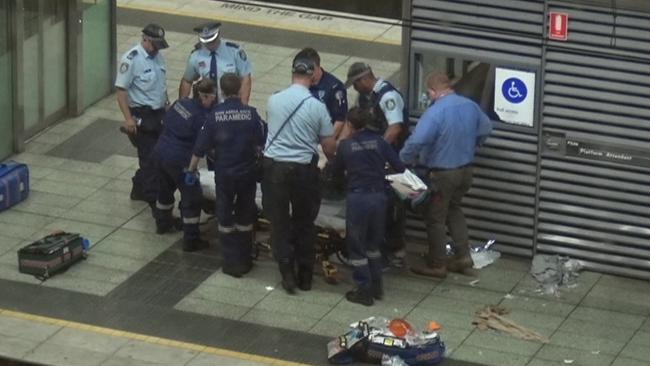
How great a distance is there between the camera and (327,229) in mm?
17391

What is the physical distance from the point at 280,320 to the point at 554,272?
2.52 m

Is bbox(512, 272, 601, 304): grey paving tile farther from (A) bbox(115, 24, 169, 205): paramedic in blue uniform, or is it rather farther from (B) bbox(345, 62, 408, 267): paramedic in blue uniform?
(A) bbox(115, 24, 169, 205): paramedic in blue uniform

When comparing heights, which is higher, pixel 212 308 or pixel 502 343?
pixel 212 308

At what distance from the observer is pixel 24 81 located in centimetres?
2002

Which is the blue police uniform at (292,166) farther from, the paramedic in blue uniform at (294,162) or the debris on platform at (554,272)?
the debris on platform at (554,272)

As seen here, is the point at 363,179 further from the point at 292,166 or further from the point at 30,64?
the point at 30,64

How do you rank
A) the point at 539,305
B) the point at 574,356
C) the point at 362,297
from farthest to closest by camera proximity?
the point at 539,305
the point at 362,297
the point at 574,356

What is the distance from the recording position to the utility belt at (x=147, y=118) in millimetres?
18594

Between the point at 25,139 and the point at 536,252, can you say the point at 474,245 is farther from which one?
the point at 25,139

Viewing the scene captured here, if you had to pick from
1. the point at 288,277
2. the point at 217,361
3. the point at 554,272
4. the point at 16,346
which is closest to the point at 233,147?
the point at 288,277

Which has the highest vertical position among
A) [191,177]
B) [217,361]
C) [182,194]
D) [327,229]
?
[191,177]

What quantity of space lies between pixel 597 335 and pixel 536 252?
161cm


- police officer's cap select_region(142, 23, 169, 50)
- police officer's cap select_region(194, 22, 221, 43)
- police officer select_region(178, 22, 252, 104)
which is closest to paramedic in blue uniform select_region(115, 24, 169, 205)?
police officer's cap select_region(142, 23, 169, 50)

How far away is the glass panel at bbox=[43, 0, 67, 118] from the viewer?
2039 centimetres
